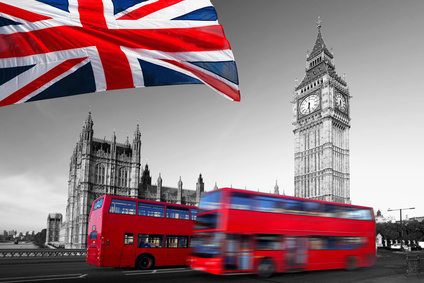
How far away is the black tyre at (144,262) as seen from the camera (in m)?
16.8

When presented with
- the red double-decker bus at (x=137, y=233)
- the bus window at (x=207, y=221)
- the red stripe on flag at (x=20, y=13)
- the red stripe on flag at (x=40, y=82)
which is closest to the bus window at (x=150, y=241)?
the red double-decker bus at (x=137, y=233)

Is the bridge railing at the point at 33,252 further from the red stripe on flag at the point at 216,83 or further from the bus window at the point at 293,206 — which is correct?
the red stripe on flag at the point at 216,83

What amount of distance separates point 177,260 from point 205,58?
13.9 m

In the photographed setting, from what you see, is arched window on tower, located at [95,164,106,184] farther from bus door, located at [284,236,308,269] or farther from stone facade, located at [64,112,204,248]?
bus door, located at [284,236,308,269]

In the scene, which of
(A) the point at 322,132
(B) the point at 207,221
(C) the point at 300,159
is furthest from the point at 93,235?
(C) the point at 300,159

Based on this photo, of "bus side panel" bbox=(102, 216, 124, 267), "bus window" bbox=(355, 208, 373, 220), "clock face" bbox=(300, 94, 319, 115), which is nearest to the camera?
"bus side panel" bbox=(102, 216, 124, 267)

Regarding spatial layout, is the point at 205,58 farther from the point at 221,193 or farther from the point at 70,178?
the point at 70,178

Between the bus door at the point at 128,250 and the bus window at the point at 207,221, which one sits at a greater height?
the bus window at the point at 207,221

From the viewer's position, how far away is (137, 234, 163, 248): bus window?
1695 cm

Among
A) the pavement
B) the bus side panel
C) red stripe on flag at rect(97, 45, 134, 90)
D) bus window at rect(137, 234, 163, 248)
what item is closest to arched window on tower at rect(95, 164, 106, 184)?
bus window at rect(137, 234, 163, 248)

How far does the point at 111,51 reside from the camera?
20.0ft

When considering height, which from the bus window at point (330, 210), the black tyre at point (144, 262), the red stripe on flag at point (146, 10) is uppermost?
the red stripe on flag at point (146, 10)

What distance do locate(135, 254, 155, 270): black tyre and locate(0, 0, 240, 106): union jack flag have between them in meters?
12.8

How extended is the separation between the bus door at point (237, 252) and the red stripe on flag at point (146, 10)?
8996mm
